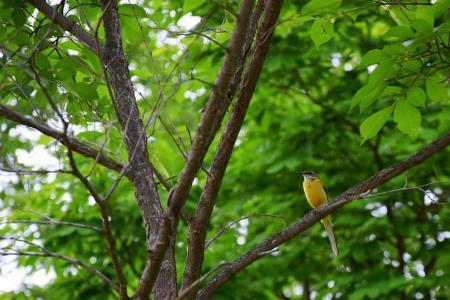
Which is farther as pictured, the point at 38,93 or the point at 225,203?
the point at 225,203

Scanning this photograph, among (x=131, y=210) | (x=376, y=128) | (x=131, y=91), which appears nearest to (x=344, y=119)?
(x=131, y=210)

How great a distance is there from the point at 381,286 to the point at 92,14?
165 inches

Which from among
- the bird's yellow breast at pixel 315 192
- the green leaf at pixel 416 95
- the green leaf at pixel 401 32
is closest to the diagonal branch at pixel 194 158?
the green leaf at pixel 401 32

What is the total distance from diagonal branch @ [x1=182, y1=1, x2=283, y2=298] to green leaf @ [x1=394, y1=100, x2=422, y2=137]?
100 centimetres

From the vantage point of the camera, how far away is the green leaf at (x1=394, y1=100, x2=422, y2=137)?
10.8 ft

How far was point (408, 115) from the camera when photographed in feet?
10.8

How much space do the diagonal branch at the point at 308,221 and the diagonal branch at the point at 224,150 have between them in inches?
4.5

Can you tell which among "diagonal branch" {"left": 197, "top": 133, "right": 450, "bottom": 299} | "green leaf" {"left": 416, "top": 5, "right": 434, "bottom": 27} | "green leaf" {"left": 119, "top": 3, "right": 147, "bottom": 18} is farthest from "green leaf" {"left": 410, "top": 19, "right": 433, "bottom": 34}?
"green leaf" {"left": 119, "top": 3, "right": 147, "bottom": 18}

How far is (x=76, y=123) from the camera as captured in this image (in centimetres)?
342

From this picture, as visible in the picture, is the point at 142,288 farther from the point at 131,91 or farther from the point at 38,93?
the point at 38,93

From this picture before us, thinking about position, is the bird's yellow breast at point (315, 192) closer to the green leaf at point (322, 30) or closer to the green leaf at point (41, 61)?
the green leaf at point (322, 30)

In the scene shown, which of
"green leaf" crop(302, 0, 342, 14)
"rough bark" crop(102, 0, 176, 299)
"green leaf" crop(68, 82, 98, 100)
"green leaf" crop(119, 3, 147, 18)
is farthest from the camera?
"green leaf" crop(119, 3, 147, 18)

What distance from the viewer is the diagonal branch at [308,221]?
274cm

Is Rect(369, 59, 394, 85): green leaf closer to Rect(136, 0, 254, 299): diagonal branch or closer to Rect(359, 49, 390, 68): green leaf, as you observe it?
Rect(359, 49, 390, 68): green leaf
